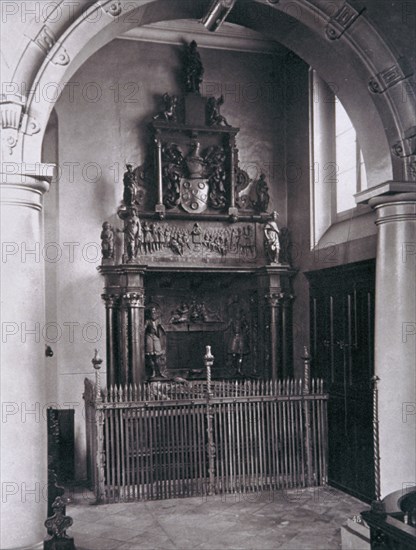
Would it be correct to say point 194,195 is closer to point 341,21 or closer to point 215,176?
point 215,176

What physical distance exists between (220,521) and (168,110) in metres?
6.46

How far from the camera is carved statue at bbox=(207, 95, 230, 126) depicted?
10906mm

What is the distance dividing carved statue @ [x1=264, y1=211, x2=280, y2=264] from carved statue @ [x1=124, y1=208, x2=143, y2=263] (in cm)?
206

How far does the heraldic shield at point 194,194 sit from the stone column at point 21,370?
553 cm

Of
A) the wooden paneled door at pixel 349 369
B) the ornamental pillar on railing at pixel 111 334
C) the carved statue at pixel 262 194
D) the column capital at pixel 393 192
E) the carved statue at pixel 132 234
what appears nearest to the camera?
the column capital at pixel 393 192

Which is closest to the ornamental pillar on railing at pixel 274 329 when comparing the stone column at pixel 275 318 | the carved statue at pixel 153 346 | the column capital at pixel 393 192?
the stone column at pixel 275 318

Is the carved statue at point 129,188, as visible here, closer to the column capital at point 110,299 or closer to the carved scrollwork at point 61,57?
the column capital at point 110,299

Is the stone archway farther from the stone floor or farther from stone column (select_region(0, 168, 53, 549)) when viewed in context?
the stone floor

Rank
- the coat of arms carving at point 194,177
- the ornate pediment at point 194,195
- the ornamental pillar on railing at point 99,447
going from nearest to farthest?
the ornamental pillar on railing at point 99,447
the ornate pediment at point 194,195
the coat of arms carving at point 194,177

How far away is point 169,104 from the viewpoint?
1073 centimetres

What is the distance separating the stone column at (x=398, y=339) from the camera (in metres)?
6.39

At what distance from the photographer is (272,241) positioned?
10.6 meters

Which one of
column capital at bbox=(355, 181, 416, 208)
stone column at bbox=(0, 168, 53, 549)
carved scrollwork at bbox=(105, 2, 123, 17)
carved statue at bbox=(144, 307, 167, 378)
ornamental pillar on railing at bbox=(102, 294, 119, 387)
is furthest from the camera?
carved statue at bbox=(144, 307, 167, 378)

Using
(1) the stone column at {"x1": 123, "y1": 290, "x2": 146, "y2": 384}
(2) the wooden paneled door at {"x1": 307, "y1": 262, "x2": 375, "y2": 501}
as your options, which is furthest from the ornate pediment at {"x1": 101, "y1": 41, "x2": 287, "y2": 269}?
(2) the wooden paneled door at {"x1": 307, "y1": 262, "x2": 375, "y2": 501}
